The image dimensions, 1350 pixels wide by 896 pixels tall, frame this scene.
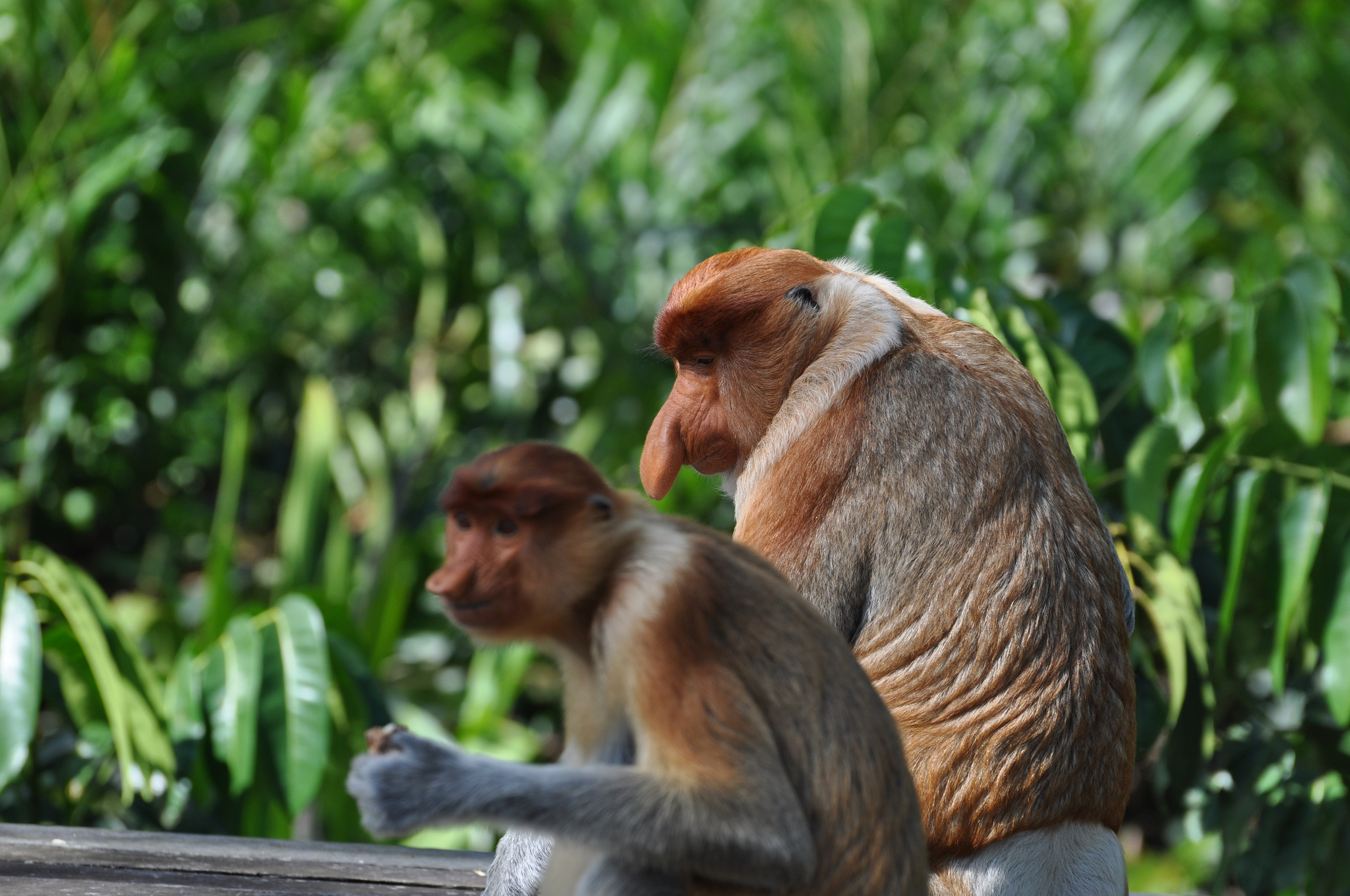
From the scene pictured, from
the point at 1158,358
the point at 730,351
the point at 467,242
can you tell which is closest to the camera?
the point at 730,351

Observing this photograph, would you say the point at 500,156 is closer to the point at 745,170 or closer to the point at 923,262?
the point at 745,170

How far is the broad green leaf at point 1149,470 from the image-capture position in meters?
2.03

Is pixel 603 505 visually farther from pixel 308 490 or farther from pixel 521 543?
pixel 308 490

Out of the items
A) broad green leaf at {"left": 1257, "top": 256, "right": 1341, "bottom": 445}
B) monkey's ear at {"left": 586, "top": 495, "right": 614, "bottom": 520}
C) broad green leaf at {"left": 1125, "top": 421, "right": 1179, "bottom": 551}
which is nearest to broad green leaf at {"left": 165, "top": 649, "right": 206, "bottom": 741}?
monkey's ear at {"left": 586, "top": 495, "right": 614, "bottom": 520}

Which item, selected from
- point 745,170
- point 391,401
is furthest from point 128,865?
point 745,170

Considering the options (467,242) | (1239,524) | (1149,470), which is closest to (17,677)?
(1149,470)

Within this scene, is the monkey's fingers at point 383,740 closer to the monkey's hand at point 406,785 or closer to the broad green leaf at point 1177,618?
the monkey's hand at point 406,785

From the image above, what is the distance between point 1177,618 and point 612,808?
1.40 meters

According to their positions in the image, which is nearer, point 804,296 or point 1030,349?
point 804,296

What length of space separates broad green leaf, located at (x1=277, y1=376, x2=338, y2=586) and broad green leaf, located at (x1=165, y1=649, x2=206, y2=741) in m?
1.23

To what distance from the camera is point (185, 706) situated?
230 cm

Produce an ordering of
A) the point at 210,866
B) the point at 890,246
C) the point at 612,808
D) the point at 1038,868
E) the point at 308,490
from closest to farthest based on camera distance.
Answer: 1. the point at 612,808
2. the point at 1038,868
3. the point at 210,866
4. the point at 890,246
5. the point at 308,490

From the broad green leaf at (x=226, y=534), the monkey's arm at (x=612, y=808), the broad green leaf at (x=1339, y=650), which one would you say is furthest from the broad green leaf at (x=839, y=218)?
the broad green leaf at (x=226, y=534)

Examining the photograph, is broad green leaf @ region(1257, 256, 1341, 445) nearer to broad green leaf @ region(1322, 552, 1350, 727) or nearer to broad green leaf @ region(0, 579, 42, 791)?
broad green leaf @ region(1322, 552, 1350, 727)
